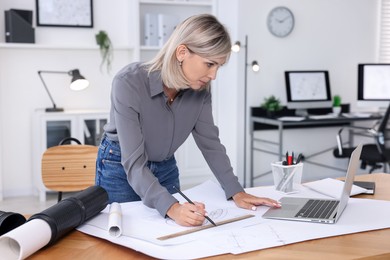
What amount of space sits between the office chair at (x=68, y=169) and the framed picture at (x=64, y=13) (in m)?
2.86

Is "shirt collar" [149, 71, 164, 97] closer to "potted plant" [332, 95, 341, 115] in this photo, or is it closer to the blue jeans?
the blue jeans

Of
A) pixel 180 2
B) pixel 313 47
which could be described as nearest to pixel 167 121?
pixel 180 2

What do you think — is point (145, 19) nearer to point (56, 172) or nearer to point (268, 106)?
point (268, 106)

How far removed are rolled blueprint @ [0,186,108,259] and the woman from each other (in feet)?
0.56

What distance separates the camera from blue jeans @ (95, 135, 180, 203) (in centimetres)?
194

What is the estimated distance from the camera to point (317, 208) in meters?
1.63

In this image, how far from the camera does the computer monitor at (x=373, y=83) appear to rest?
491 cm

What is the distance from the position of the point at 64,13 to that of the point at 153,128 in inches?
129

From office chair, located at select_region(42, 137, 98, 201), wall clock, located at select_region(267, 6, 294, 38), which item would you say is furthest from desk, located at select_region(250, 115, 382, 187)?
office chair, located at select_region(42, 137, 98, 201)

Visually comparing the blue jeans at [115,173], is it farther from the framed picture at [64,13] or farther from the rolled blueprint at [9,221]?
the framed picture at [64,13]

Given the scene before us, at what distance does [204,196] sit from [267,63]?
3.42m

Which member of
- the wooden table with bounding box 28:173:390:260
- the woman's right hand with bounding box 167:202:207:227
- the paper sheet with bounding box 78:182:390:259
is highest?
the woman's right hand with bounding box 167:202:207:227

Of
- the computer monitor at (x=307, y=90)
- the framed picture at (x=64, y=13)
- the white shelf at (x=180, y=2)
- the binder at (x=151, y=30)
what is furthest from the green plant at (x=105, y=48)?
the computer monitor at (x=307, y=90)

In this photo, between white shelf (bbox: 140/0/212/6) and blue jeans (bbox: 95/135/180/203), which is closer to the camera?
blue jeans (bbox: 95/135/180/203)
